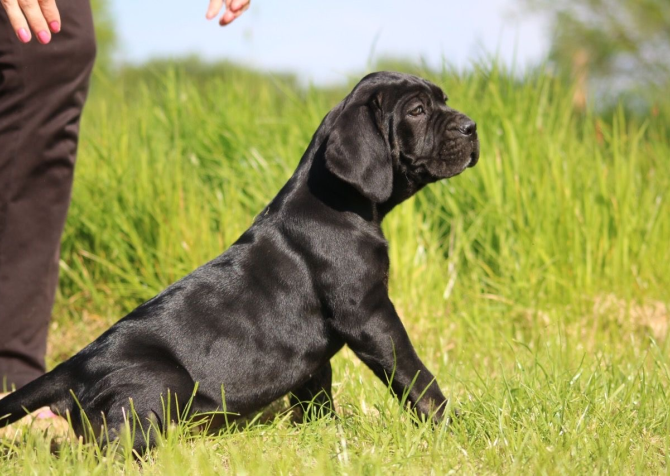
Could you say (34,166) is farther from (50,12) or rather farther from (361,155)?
(361,155)

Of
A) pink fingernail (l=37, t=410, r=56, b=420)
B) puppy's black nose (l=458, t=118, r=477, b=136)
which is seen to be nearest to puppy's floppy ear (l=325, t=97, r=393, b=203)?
puppy's black nose (l=458, t=118, r=477, b=136)

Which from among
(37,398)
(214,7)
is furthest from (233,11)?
(37,398)

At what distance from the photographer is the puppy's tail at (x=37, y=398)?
2.62 metres

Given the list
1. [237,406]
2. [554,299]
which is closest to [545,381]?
[237,406]

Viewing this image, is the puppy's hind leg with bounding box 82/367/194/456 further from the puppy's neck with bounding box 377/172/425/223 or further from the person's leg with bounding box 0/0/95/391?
the person's leg with bounding box 0/0/95/391

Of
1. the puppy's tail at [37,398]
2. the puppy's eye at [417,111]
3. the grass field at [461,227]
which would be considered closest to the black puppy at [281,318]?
the puppy's tail at [37,398]

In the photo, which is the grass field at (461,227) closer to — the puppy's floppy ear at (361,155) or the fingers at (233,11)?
the puppy's floppy ear at (361,155)

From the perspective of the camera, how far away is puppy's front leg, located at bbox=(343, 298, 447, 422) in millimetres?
2730

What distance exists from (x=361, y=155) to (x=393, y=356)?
71 cm

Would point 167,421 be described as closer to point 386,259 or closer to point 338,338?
point 338,338

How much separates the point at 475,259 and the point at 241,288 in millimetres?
2305

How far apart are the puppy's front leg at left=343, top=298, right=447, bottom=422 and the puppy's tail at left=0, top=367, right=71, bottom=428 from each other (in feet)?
3.17

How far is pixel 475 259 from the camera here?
482 centimetres

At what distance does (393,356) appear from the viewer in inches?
108
